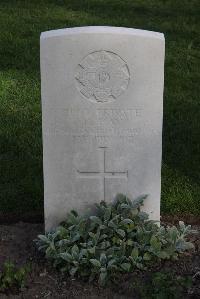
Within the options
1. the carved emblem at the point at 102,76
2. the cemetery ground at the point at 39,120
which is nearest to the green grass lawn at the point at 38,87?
the cemetery ground at the point at 39,120

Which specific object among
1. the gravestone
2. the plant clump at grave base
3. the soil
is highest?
the gravestone

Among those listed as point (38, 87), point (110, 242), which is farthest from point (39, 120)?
point (110, 242)

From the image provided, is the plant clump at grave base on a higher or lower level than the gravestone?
lower

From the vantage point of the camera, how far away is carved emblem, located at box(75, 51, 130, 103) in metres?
4.15

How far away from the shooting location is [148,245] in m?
4.32

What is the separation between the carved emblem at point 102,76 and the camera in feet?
13.6

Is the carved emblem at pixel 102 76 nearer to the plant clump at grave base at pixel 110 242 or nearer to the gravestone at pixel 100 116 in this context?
the gravestone at pixel 100 116

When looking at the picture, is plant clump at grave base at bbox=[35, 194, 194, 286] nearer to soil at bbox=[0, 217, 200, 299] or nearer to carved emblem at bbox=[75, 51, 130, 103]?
soil at bbox=[0, 217, 200, 299]

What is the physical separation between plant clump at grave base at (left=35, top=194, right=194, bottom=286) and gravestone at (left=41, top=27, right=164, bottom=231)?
0.14m

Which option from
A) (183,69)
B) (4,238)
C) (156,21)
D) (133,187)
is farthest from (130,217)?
(156,21)

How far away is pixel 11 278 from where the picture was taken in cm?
Result: 408

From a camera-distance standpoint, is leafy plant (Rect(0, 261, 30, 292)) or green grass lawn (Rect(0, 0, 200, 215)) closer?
leafy plant (Rect(0, 261, 30, 292))

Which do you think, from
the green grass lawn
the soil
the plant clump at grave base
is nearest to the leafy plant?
the soil

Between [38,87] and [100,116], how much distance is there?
3291 mm
